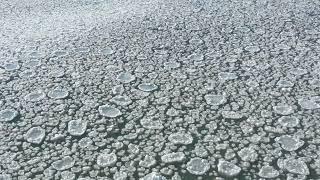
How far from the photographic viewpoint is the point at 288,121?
4.48ft

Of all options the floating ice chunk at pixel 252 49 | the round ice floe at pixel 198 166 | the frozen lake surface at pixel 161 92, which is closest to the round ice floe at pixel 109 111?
the frozen lake surface at pixel 161 92

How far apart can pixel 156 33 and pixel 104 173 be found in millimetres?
1074

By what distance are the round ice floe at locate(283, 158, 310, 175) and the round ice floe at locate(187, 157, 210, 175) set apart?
229 mm

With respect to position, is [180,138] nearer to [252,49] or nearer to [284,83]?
[284,83]

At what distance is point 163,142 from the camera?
4.20ft

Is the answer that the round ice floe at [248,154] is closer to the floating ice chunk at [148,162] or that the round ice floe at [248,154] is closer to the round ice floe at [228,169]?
the round ice floe at [228,169]

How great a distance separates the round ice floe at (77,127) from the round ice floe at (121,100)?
163 millimetres

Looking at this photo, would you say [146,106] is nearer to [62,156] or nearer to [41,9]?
[62,156]

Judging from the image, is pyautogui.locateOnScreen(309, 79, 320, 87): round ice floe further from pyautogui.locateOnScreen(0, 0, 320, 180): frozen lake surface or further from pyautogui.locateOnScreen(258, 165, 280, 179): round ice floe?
pyautogui.locateOnScreen(258, 165, 280, 179): round ice floe

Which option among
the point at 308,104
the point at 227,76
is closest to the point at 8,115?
the point at 227,76

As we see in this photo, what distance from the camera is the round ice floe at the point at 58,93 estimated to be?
1549 mm

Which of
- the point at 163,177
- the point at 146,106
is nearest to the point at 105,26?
the point at 146,106


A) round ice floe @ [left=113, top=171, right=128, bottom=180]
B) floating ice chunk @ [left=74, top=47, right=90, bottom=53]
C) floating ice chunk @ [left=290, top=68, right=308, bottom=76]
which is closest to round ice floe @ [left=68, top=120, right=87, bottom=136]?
round ice floe @ [left=113, top=171, right=128, bottom=180]

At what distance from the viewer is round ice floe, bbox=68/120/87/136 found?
4.39ft
